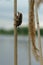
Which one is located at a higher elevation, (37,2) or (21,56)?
(37,2)

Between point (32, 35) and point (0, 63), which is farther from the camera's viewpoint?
point (0, 63)

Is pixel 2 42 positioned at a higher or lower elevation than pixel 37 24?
lower

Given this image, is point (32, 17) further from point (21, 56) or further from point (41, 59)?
point (21, 56)

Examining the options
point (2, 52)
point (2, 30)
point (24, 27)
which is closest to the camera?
point (24, 27)

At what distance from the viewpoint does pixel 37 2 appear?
0.61 m

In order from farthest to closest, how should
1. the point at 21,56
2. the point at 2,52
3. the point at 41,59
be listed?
1. the point at 2,52
2. the point at 21,56
3. the point at 41,59

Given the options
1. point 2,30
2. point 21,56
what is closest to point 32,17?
point 2,30

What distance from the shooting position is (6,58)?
1643mm

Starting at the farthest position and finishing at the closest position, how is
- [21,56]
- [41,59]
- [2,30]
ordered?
[21,56]
[2,30]
[41,59]

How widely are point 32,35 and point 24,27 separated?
515mm

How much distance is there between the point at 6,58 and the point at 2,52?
9cm

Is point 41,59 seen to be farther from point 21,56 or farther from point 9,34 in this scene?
point 21,56

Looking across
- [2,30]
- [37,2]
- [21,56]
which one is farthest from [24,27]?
[37,2]

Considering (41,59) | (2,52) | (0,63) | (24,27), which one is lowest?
(0,63)
